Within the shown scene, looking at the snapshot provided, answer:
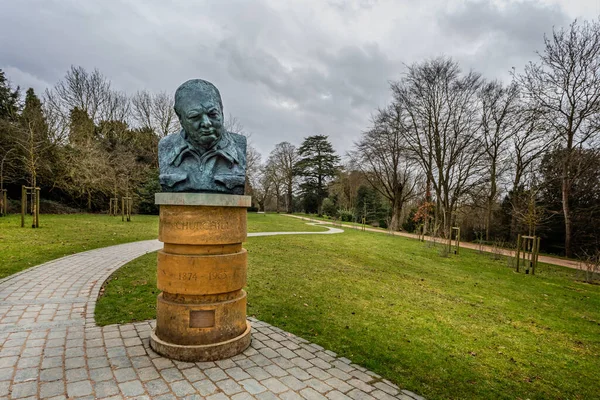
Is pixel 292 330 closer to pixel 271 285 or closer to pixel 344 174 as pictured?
pixel 271 285

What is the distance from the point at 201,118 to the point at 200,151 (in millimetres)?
415

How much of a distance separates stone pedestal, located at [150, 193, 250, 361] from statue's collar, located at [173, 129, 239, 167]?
1.81 feet

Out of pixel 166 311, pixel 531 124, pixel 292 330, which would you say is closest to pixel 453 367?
pixel 292 330

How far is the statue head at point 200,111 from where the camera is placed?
3777 mm

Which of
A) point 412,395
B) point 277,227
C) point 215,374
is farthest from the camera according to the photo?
point 277,227

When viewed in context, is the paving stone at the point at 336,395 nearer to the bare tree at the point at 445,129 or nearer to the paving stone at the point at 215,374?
the paving stone at the point at 215,374

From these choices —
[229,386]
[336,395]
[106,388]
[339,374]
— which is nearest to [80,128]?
[106,388]

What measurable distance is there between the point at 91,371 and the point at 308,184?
49.8 m

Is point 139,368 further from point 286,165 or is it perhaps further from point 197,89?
point 286,165

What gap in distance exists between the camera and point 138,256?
31.8 ft

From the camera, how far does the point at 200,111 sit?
3.76 meters

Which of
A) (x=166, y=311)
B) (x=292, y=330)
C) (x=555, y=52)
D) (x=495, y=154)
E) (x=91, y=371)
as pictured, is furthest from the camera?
(x=495, y=154)

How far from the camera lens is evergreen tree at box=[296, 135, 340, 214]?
2036 inches

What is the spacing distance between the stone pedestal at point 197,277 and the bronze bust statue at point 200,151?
28cm
